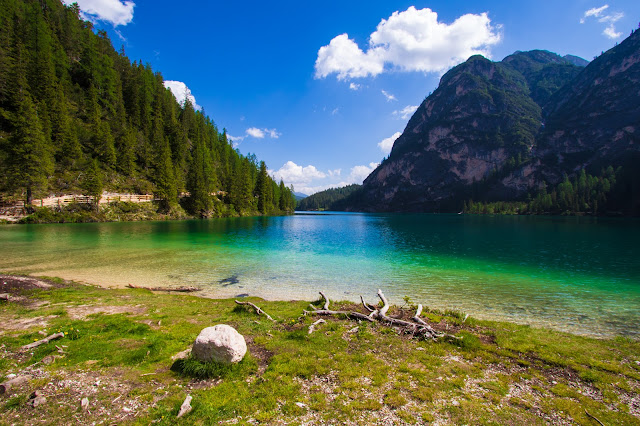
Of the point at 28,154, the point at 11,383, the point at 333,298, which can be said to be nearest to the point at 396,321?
the point at 333,298

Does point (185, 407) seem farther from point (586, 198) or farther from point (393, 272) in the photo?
point (586, 198)

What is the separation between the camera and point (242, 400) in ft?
22.0

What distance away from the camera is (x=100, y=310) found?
1362 centimetres

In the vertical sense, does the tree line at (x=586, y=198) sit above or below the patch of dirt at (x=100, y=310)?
above

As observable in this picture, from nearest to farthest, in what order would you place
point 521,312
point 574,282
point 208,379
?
1. point 208,379
2. point 521,312
3. point 574,282

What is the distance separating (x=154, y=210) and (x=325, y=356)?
286ft

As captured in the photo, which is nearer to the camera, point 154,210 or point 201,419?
point 201,419

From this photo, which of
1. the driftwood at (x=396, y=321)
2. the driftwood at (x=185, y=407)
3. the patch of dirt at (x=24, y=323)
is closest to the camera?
the driftwood at (x=185, y=407)

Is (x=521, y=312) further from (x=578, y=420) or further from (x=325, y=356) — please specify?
(x=325, y=356)

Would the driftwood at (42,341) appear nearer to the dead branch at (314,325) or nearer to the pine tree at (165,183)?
the dead branch at (314,325)

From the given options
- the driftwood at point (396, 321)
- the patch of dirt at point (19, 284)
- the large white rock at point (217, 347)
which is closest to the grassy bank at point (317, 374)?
the large white rock at point (217, 347)

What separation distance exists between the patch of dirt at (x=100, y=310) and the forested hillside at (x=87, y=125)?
203 ft

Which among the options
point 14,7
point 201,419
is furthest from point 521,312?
point 14,7

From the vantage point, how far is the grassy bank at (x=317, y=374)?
6.35m
